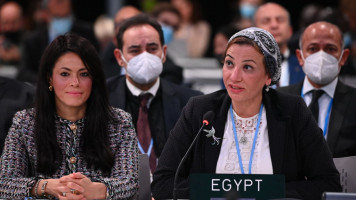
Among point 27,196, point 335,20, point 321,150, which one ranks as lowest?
point 27,196

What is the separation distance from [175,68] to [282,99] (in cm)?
247

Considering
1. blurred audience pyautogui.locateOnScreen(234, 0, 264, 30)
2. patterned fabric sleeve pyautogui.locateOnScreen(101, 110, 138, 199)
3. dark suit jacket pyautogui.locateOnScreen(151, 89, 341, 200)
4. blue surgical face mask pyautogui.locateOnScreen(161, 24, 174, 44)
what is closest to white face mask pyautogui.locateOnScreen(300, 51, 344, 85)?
dark suit jacket pyautogui.locateOnScreen(151, 89, 341, 200)

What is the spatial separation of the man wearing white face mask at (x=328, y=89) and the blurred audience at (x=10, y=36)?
5.21m

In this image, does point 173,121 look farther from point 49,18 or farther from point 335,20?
point 49,18

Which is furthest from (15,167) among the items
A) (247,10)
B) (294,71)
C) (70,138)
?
(247,10)

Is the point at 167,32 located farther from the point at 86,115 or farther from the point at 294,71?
the point at 86,115

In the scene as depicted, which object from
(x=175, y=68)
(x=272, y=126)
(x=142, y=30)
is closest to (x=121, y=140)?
(x=272, y=126)

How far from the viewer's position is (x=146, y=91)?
15.7 ft

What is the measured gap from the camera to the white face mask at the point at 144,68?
478 cm

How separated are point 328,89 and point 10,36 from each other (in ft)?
20.0

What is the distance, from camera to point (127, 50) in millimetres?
4988

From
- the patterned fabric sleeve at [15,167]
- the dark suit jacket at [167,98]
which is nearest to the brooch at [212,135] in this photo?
the patterned fabric sleeve at [15,167]

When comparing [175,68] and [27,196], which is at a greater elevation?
[175,68]

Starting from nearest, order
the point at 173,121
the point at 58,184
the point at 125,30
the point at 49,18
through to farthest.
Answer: the point at 58,184, the point at 173,121, the point at 125,30, the point at 49,18
